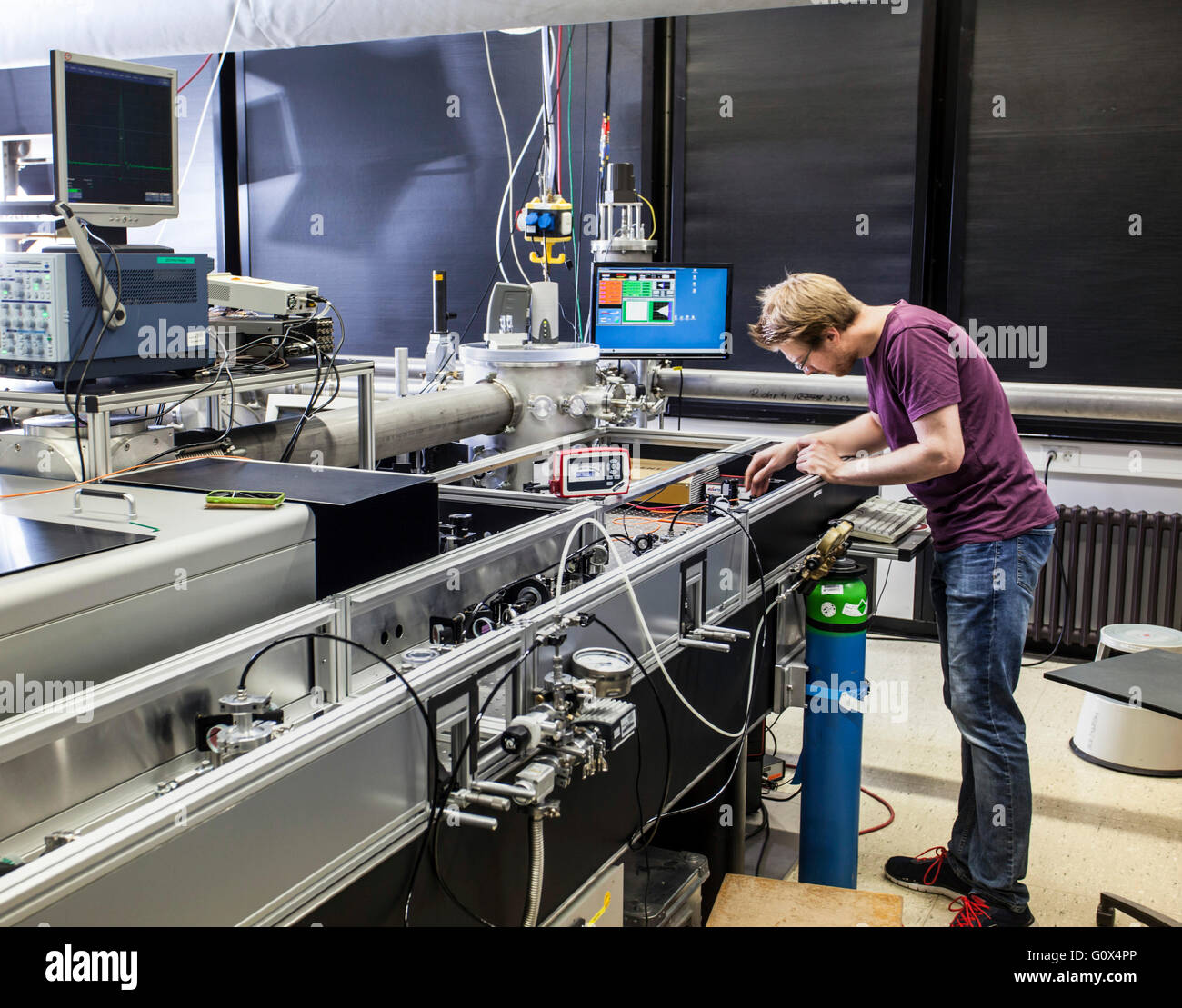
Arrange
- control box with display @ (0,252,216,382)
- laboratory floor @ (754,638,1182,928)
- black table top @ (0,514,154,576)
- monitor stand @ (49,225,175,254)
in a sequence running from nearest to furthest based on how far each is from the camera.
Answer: black table top @ (0,514,154,576) < control box with display @ (0,252,216,382) < monitor stand @ (49,225,175,254) < laboratory floor @ (754,638,1182,928)

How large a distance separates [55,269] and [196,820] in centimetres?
98

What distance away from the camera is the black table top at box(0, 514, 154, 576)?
1254 millimetres

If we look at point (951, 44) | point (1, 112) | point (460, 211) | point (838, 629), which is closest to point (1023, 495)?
point (838, 629)

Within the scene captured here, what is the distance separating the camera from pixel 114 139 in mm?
1892

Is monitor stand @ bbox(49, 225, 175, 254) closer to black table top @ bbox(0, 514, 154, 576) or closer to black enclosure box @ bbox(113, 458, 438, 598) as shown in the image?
black enclosure box @ bbox(113, 458, 438, 598)

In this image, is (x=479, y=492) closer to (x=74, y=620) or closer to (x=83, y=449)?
(x=83, y=449)

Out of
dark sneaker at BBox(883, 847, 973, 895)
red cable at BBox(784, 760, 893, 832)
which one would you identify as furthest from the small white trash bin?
dark sneaker at BBox(883, 847, 973, 895)

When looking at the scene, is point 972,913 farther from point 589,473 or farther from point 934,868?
point 589,473

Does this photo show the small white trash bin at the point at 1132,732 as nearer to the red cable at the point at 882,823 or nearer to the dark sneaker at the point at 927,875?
the red cable at the point at 882,823

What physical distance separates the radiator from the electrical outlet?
16 centimetres

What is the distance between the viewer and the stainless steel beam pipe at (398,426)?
2.23 metres

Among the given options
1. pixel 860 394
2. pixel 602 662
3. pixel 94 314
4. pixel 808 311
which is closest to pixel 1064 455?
pixel 860 394

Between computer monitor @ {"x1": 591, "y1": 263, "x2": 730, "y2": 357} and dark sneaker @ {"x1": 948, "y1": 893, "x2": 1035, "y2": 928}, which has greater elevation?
computer monitor @ {"x1": 591, "y1": 263, "x2": 730, "y2": 357}

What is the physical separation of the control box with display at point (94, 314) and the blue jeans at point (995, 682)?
1588mm
